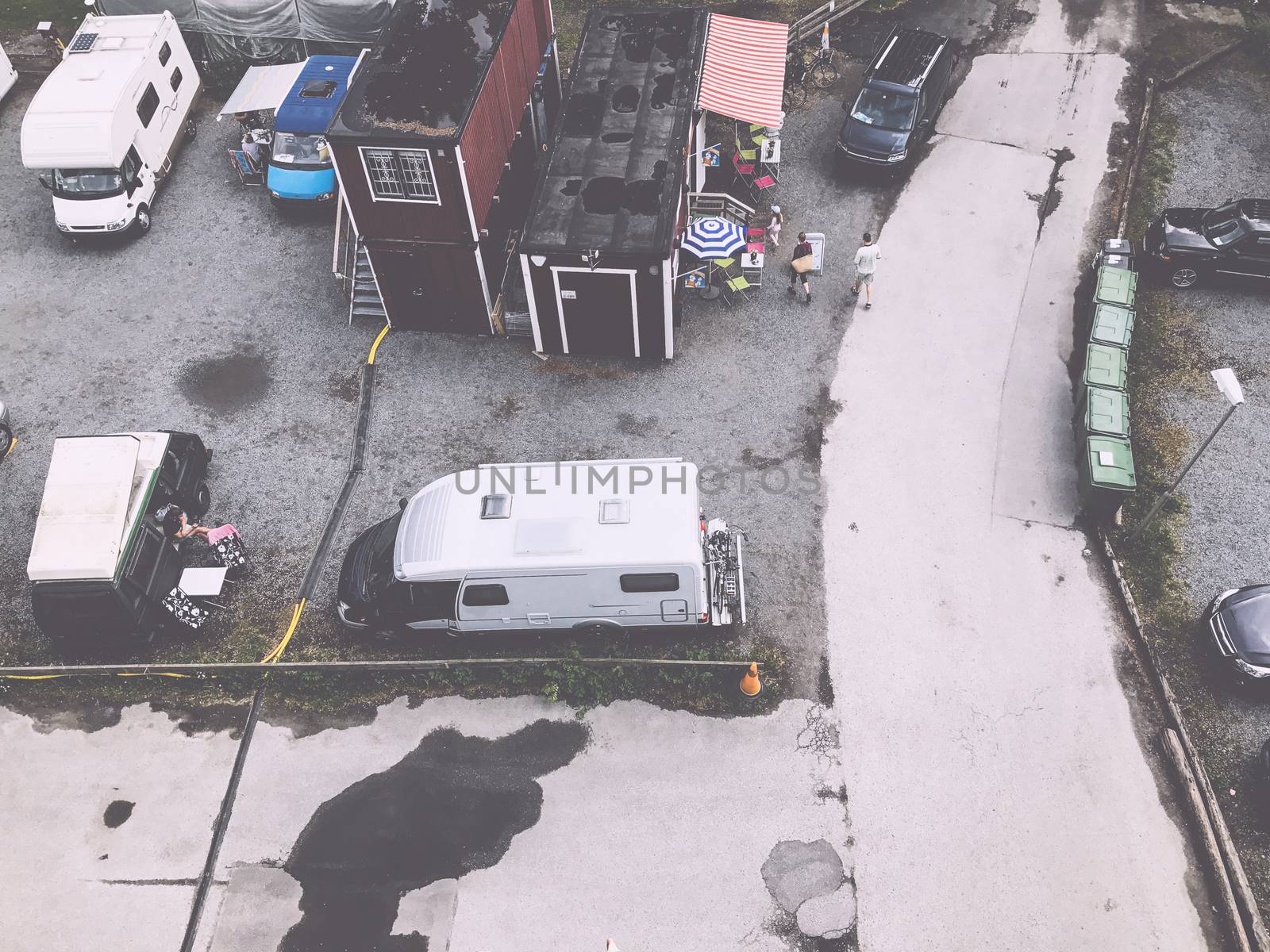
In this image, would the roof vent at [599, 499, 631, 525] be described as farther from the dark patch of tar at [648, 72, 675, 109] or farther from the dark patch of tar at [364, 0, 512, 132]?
the dark patch of tar at [648, 72, 675, 109]

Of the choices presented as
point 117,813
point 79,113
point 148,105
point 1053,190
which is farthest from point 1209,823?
point 148,105

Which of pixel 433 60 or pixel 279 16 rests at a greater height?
pixel 433 60

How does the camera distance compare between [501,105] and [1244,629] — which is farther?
[501,105]

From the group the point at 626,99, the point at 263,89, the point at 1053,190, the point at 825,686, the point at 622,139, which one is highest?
the point at 626,99

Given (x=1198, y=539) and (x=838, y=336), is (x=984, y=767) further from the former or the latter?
(x=838, y=336)

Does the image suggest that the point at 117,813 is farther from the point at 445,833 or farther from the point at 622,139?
the point at 622,139

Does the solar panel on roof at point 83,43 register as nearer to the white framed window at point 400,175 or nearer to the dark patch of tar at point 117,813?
the white framed window at point 400,175

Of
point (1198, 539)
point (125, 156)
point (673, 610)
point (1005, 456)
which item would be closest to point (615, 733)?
point (673, 610)

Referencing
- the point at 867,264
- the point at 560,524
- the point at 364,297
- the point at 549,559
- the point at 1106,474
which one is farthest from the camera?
the point at 364,297
